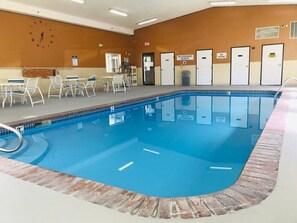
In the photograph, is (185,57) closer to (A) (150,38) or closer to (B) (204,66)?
(B) (204,66)

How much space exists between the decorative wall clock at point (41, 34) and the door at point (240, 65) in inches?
321

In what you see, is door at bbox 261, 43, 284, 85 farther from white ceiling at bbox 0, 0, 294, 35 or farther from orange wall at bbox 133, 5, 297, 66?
white ceiling at bbox 0, 0, 294, 35

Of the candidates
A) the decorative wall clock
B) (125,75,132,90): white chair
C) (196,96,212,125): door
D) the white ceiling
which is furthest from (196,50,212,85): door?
the decorative wall clock

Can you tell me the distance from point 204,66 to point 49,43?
7347mm

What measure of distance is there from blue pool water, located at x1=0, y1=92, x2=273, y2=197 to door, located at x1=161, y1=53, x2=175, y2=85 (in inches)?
283

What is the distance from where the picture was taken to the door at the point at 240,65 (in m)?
11.7

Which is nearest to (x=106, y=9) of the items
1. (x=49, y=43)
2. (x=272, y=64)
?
(x=49, y=43)

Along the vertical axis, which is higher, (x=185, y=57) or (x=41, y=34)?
(x=41, y=34)

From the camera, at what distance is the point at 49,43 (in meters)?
9.58

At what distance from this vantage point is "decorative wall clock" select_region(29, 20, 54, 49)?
8.96 meters

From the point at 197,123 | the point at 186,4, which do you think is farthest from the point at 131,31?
the point at 197,123

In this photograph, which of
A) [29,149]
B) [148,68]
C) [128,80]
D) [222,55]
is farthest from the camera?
[148,68]

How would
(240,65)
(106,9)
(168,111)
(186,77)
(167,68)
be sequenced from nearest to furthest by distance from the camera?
(168,111) → (106,9) → (240,65) → (186,77) → (167,68)

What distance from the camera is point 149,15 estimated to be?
1149cm
